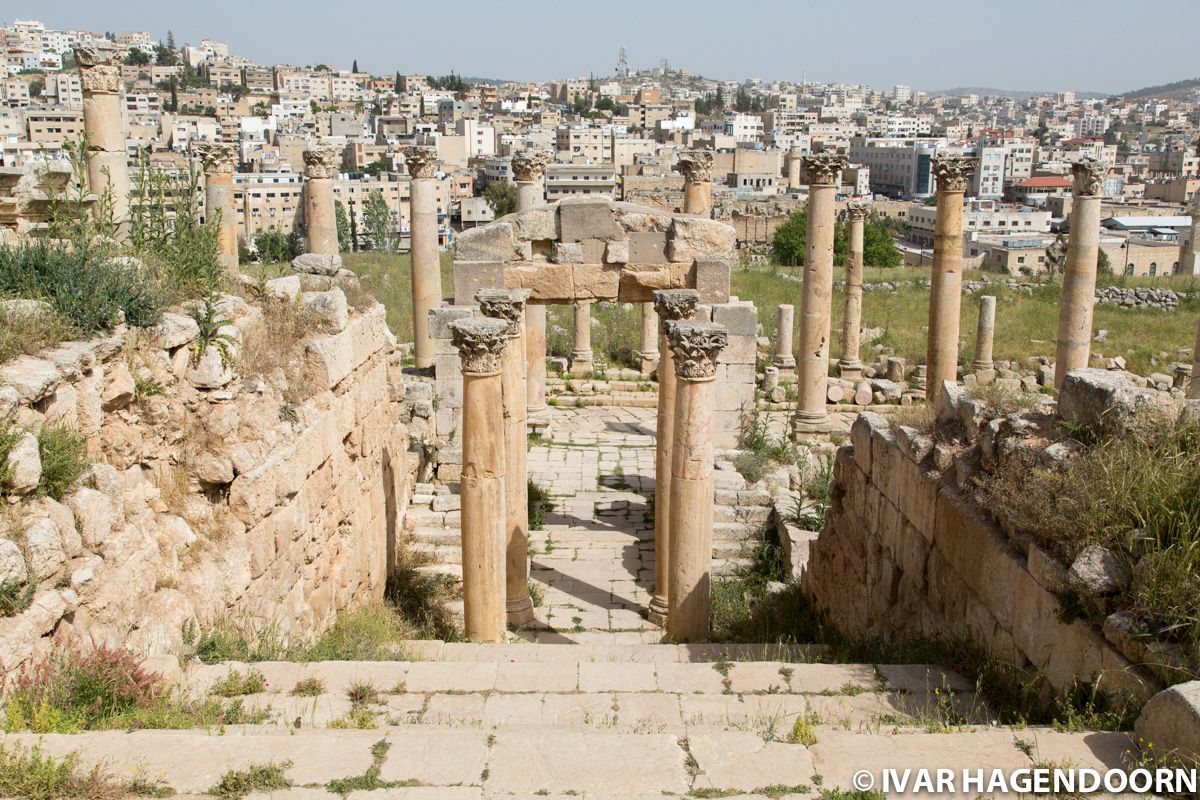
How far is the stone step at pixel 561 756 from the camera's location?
4.14 metres

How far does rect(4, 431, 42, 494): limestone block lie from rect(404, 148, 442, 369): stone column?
12591mm

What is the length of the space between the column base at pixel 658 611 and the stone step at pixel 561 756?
203 inches

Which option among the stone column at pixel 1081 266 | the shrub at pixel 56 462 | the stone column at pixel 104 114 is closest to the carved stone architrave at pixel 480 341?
the shrub at pixel 56 462

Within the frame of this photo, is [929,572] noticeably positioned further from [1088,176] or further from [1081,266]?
[1088,176]

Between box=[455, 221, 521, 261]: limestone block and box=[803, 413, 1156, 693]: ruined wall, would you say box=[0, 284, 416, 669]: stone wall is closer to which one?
box=[455, 221, 521, 261]: limestone block

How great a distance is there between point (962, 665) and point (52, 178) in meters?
9.58

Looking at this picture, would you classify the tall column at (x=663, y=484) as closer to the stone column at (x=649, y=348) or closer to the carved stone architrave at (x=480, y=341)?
the carved stone architrave at (x=480, y=341)

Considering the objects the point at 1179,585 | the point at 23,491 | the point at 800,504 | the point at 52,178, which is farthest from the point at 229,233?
the point at 1179,585

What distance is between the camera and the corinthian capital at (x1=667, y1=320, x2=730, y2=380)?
27.4 ft

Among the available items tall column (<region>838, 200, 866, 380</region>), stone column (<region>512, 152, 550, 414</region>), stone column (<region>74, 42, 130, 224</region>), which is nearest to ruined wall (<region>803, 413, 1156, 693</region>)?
stone column (<region>512, 152, 550, 414</region>)

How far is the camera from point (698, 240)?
1096 centimetres

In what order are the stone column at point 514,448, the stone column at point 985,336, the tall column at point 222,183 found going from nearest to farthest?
the stone column at point 514,448 < the tall column at point 222,183 < the stone column at point 985,336

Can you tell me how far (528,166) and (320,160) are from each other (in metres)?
3.94

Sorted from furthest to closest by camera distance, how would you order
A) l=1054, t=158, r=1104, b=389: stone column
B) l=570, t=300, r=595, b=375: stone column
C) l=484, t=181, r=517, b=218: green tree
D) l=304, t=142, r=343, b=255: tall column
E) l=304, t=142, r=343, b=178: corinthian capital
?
l=484, t=181, r=517, b=218: green tree → l=570, t=300, r=595, b=375: stone column → l=304, t=142, r=343, b=255: tall column → l=304, t=142, r=343, b=178: corinthian capital → l=1054, t=158, r=1104, b=389: stone column
